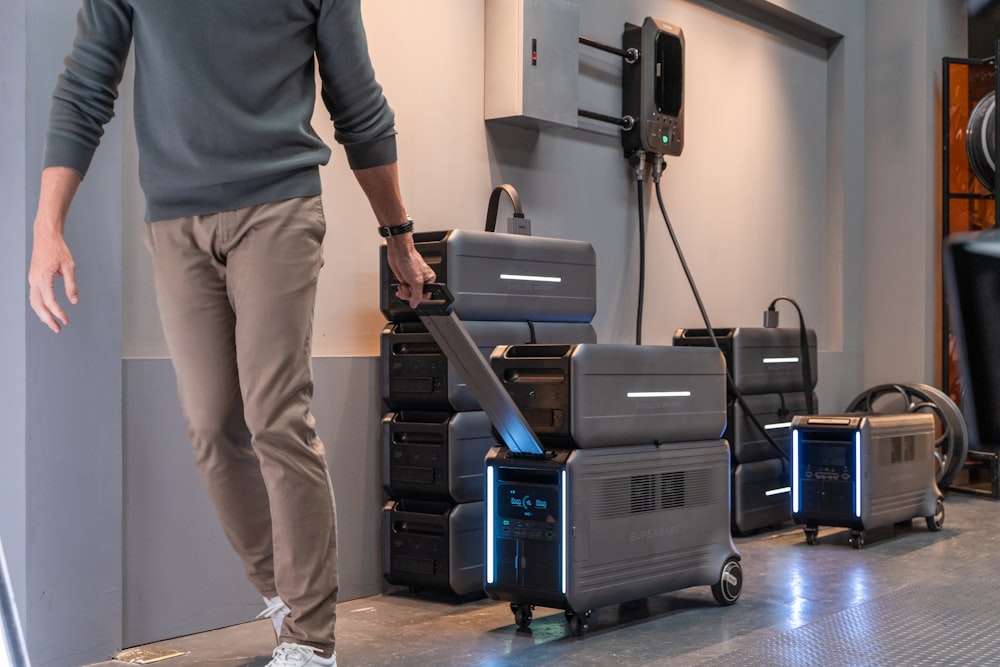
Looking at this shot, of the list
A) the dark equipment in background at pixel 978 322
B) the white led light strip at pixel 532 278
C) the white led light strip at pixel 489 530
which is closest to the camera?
the dark equipment in background at pixel 978 322

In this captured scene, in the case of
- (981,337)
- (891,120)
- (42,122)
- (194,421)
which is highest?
(891,120)

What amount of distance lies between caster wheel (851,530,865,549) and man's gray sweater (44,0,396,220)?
8.72 ft

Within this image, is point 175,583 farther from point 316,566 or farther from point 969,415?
point 969,415

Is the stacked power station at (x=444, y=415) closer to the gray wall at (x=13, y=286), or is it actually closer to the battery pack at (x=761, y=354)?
the gray wall at (x=13, y=286)

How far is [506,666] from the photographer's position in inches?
91.3

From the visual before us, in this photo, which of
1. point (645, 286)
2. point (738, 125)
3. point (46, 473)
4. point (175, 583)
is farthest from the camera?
point (738, 125)

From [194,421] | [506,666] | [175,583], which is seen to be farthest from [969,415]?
[175,583]

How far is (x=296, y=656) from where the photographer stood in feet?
5.92

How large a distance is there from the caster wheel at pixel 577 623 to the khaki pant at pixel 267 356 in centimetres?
80

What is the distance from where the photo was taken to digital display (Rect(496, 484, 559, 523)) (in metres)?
2.52

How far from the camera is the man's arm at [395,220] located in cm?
195

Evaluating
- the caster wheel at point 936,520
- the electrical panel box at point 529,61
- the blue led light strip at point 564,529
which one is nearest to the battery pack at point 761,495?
the caster wheel at point 936,520

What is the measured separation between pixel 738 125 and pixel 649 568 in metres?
2.73

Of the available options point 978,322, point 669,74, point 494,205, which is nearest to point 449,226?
point 494,205
